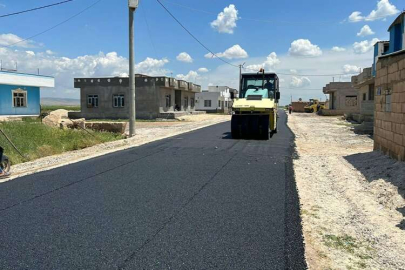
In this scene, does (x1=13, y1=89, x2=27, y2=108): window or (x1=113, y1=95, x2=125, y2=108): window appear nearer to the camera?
(x1=13, y1=89, x2=27, y2=108): window

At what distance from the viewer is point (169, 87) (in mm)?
41281

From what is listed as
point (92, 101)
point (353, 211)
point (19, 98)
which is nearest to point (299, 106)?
point (92, 101)

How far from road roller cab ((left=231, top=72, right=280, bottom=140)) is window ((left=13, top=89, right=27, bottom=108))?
79.1 feet

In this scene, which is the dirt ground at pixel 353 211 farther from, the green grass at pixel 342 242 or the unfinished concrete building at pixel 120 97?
the unfinished concrete building at pixel 120 97

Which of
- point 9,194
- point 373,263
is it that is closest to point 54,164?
point 9,194

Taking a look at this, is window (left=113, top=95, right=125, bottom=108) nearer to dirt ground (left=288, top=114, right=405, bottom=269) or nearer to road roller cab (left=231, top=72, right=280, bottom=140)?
road roller cab (left=231, top=72, right=280, bottom=140)

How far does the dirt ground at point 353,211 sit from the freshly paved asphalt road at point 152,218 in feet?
0.93

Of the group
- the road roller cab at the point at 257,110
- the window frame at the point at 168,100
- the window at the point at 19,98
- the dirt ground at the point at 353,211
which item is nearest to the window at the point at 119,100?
the window frame at the point at 168,100

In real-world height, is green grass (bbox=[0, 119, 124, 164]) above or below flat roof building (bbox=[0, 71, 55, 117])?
below

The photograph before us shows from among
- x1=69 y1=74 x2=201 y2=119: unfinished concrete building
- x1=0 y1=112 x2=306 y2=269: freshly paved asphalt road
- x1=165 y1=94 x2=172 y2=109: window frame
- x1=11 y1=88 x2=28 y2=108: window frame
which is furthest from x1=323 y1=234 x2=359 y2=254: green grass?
x1=165 y1=94 x2=172 y2=109: window frame

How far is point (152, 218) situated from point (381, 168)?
20.2 ft

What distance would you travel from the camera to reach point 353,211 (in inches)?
243

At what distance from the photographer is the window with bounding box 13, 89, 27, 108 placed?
3353 centimetres

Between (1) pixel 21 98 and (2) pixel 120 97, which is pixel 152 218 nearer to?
(1) pixel 21 98
